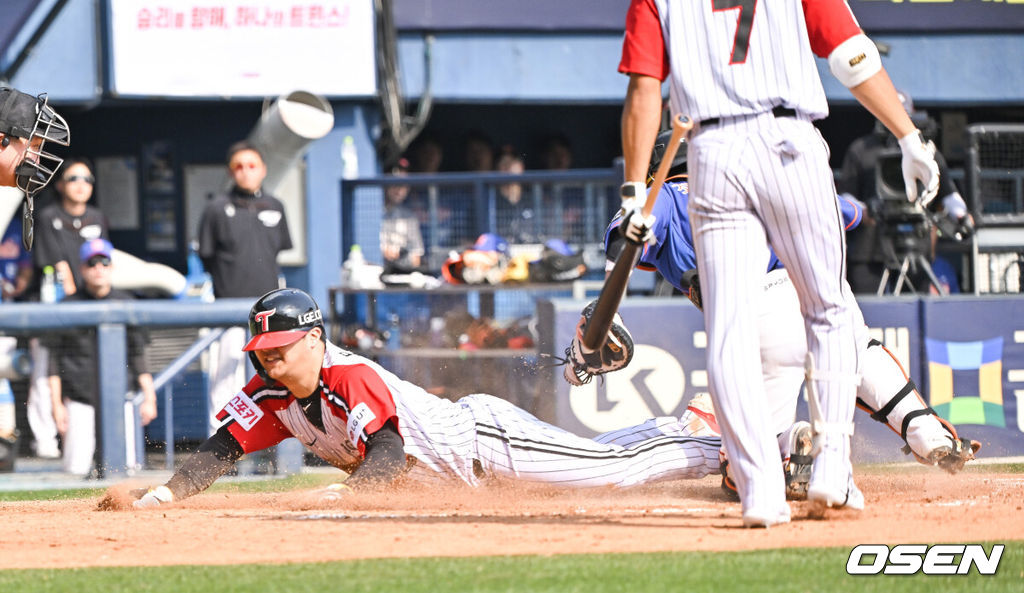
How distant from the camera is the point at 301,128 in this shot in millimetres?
10734

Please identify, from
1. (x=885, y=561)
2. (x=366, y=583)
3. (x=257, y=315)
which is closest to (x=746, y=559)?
(x=885, y=561)

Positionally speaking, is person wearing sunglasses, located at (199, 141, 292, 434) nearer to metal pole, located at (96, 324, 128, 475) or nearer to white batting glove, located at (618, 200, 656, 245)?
metal pole, located at (96, 324, 128, 475)

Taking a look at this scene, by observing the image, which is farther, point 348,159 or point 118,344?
point 348,159

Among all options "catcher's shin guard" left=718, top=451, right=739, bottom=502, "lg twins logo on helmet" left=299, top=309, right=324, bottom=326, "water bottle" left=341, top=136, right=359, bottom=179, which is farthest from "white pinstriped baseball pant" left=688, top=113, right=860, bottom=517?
"water bottle" left=341, top=136, right=359, bottom=179

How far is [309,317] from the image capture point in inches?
217

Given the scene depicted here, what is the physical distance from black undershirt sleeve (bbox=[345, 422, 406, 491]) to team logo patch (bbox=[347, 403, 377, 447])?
5cm

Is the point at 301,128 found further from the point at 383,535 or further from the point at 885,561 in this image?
the point at 885,561

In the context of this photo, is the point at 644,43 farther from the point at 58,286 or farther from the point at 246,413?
the point at 58,286

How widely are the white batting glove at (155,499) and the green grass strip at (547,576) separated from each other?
54.9 inches

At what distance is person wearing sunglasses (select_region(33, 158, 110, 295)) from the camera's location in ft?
32.0

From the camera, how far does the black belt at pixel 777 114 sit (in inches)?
174

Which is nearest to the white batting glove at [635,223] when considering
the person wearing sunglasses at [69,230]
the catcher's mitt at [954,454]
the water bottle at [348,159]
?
the catcher's mitt at [954,454]

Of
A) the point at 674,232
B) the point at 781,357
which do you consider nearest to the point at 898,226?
the point at 781,357

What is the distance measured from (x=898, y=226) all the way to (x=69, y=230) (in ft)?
19.2
